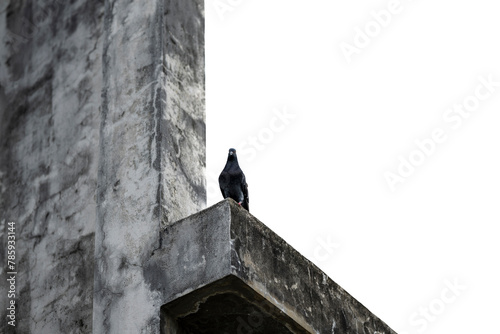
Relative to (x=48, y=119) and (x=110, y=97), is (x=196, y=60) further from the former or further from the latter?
(x=48, y=119)

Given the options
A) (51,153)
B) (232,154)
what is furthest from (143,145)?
(51,153)

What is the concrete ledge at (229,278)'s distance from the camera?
226 inches

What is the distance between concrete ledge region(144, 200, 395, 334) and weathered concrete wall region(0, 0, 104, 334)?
0.78 meters

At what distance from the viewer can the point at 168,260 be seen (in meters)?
5.98

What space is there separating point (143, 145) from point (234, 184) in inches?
23.9

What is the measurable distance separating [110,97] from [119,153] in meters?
0.47

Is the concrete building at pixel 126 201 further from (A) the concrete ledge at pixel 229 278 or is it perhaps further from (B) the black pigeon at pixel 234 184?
(B) the black pigeon at pixel 234 184

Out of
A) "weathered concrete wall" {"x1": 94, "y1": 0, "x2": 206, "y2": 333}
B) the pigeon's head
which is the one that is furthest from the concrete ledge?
the pigeon's head

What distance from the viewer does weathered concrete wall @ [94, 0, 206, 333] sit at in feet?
20.1

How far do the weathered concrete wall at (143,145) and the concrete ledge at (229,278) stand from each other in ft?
0.41

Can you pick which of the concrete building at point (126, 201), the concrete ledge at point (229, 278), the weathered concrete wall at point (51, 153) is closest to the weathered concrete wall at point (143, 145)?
the concrete building at point (126, 201)

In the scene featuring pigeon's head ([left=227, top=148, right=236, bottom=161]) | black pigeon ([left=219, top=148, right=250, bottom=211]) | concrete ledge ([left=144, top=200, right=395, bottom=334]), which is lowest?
concrete ledge ([left=144, top=200, right=395, bottom=334])

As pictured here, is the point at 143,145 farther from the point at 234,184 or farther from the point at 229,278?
the point at 229,278

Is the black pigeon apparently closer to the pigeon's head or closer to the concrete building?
the pigeon's head
